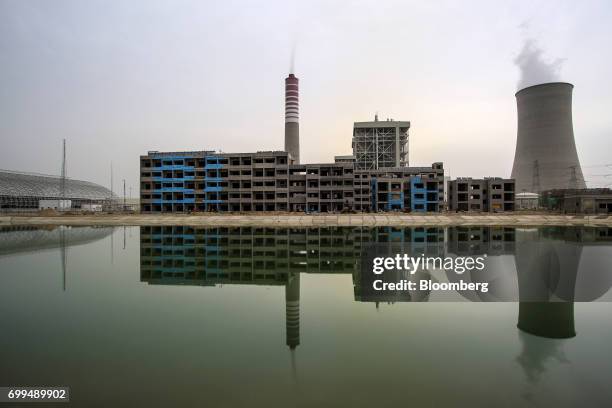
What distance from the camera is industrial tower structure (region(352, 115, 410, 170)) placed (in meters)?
93.8

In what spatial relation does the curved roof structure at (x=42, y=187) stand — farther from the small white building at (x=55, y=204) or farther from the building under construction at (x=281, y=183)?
the building under construction at (x=281, y=183)

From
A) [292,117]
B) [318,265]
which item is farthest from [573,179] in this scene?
[318,265]

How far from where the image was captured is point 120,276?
19500mm

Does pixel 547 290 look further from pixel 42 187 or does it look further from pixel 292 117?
pixel 42 187

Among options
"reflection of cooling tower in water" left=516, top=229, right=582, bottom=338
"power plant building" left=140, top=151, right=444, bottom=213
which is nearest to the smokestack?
"power plant building" left=140, top=151, right=444, bottom=213

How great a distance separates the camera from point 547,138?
72.1 metres

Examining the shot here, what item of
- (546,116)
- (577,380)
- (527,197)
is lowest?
(577,380)

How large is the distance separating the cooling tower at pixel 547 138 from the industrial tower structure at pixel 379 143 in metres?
27.3

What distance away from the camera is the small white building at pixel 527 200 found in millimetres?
85750

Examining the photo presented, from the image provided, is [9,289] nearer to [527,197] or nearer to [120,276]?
[120,276]

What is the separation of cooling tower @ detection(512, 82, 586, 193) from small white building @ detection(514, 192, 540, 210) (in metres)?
4.80

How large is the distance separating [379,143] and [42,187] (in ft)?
306

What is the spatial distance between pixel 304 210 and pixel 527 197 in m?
57.8

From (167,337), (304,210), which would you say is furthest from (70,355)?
(304,210)
